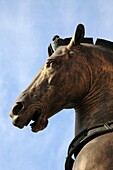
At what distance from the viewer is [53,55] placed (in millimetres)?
6539

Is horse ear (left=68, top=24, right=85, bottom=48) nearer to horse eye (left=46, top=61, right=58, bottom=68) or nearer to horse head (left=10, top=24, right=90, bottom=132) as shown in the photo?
horse head (left=10, top=24, right=90, bottom=132)

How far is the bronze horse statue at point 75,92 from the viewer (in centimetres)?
602

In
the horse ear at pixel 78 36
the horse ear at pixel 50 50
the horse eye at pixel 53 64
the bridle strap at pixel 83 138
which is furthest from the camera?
the horse ear at pixel 50 50

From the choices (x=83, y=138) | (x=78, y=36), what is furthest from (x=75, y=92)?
(x=78, y=36)

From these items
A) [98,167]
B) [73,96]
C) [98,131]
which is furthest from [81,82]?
[98,167]

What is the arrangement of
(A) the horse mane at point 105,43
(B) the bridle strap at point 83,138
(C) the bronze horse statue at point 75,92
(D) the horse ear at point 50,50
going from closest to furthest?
(B) the bridle strap at point 83,138 < (C) the bronze horse statue at point 75,92 < (A) the horse mane at point 105,43 < (D) the horse ear at point 50,50

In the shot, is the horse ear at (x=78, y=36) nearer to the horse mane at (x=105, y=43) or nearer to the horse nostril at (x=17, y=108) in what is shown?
the horse mane at (x=105, y=43)

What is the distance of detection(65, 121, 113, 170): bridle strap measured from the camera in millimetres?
5711

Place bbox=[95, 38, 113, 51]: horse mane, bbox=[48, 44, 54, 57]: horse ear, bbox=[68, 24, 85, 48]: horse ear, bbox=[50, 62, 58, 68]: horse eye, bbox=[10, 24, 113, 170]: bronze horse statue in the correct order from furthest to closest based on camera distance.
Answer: bbox=[48, 44, 54, 57]: horse ear
bbox=[95, 38, 113, 51]: horse mane
bbox=[68, 24, 85, 48]: horse ear
bbox=[50, 62, 58, 68]: horse eye
bbox=[10, 24, 113, 170]: bronze horse statue

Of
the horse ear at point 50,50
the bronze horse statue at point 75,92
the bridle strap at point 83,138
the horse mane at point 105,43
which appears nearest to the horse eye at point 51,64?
the bronze horse statue at point 75,92

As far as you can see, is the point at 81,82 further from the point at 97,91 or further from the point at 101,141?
the point at 101,141

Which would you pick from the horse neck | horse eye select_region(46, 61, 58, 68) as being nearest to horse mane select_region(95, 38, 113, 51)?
the horse neck

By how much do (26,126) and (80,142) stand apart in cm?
65

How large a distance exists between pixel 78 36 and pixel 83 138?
4.45ft
